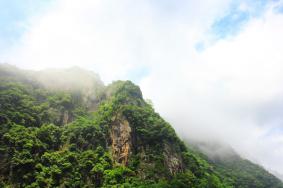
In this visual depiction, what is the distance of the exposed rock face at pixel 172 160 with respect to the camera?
5616 cm

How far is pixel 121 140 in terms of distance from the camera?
5978cm

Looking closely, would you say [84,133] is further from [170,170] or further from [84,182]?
[170,170]

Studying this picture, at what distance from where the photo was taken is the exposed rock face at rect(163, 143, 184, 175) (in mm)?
56162

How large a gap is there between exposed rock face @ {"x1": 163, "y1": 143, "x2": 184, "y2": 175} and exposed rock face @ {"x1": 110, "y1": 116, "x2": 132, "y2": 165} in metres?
7.73

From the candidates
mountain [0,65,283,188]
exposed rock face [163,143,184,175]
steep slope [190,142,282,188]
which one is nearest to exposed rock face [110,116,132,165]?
mountain [0,65,283,188]

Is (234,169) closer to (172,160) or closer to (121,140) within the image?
(172,160)

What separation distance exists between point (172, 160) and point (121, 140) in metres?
11.4

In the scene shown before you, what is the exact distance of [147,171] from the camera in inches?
2078

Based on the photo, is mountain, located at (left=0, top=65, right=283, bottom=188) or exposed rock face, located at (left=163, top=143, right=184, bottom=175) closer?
mountain, located at (left=0, top=65, right=283, bottom=188)

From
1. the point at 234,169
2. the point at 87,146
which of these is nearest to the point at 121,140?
the point at 87,146

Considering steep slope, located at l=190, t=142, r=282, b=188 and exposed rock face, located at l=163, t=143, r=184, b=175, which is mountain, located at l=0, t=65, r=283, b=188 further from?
steep slope, located at l=190, t=142, r=282, b=188

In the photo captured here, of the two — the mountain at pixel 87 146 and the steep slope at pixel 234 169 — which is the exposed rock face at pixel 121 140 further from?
the steep slope at pixel 234 169

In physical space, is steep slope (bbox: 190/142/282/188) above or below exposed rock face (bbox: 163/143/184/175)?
above

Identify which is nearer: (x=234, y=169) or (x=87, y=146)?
(x=87, y=146)
